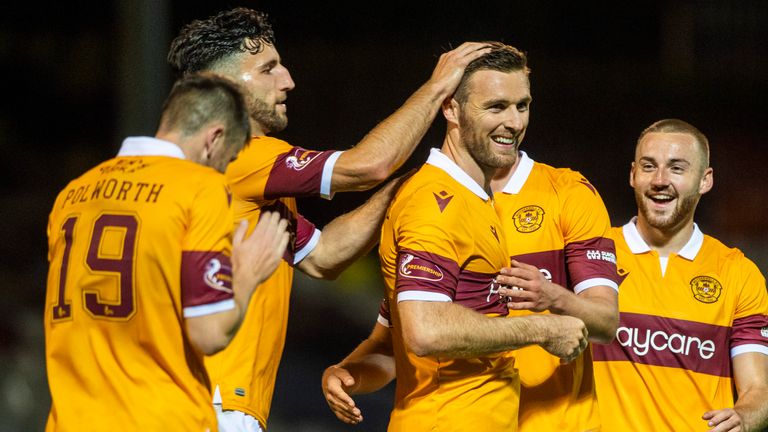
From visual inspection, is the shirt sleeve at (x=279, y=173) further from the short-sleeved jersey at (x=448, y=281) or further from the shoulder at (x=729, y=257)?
the shoulder at (x=729, y=257)

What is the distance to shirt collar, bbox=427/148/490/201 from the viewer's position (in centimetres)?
406

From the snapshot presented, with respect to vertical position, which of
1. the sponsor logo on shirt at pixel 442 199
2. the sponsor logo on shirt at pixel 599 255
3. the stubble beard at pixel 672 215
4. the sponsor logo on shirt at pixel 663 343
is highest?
the sponsor logo on shirt at pixel 442 199

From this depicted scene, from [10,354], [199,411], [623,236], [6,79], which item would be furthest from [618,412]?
[6,79]

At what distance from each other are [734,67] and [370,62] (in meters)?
3.39

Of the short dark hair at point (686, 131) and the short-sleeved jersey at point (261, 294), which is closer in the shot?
the short-sleeved jersey at point (261, 294)

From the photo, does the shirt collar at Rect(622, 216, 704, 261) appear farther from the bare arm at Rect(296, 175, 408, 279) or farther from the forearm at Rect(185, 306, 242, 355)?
the forearm at Rect(185, 306, 242, 355)

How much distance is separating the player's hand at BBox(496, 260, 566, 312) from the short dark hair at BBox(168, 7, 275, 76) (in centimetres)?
145

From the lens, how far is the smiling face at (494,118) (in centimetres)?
411

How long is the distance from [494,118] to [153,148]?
A: 135 cm

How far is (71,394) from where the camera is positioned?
329 centimetres

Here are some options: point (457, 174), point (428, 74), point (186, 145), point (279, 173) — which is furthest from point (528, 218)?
point (428, 74)

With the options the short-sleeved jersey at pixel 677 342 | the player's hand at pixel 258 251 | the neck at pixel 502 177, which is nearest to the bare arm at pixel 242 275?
the player's hand at pixel 258 251

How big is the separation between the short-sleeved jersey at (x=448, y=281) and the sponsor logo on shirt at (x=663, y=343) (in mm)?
932

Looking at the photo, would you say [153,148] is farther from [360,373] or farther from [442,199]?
[360,373]
